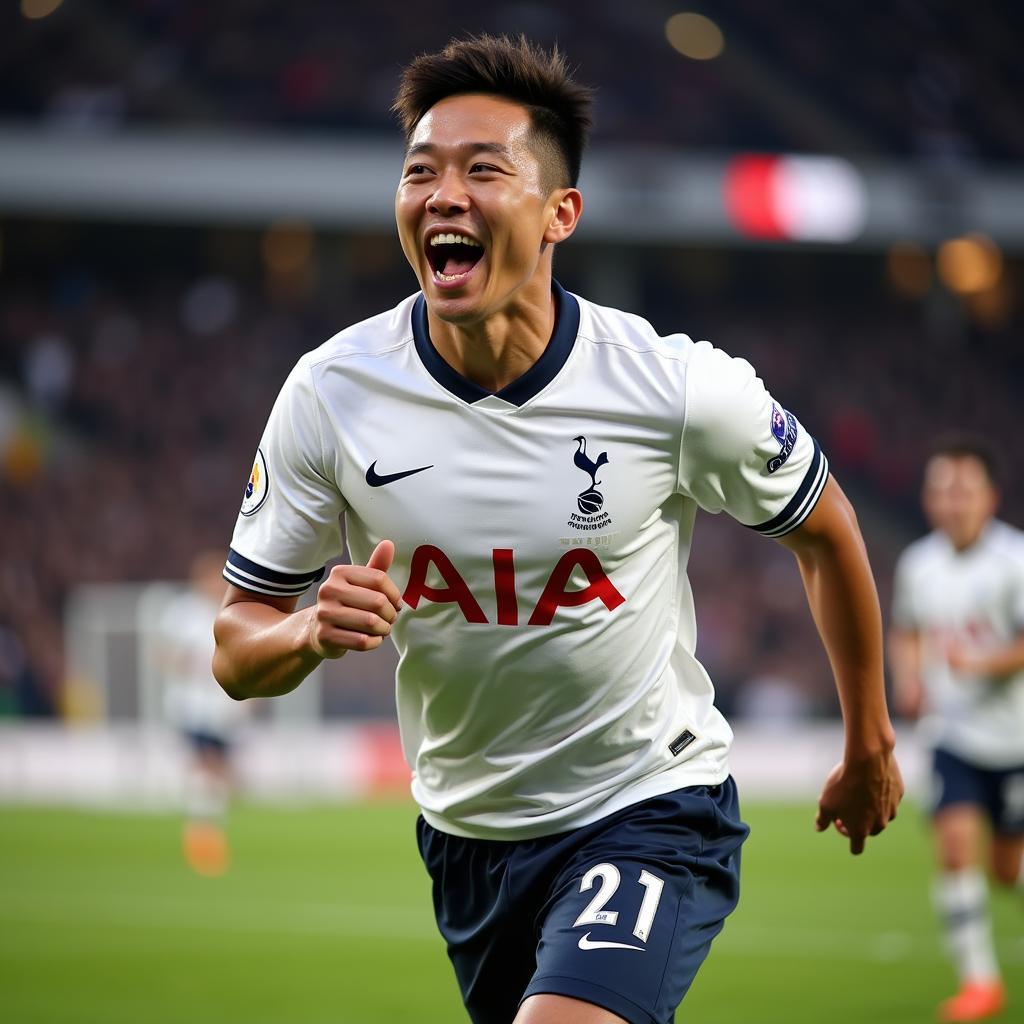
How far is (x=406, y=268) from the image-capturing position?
1189 inches

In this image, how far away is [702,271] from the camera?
102ft

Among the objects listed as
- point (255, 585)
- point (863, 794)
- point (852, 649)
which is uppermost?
point (255, 585)

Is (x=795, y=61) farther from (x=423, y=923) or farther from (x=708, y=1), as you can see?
(x=423, y=923)

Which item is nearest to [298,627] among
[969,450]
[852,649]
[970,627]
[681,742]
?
[681,742]

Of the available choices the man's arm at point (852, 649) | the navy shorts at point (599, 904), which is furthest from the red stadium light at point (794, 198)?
the navy shorts at point (599, 904)

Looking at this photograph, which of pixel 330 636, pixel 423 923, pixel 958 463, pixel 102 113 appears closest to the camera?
pixel 330 636

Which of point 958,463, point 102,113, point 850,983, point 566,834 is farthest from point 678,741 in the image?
point 102,113

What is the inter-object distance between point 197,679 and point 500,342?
12539 mm

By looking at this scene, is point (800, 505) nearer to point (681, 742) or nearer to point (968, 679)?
point (681, 742)

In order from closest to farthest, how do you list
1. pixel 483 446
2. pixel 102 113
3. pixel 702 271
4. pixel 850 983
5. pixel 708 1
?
pixel 483 446
pixel 850 983
pixel 102 113
pixel 708 1
pixel 702 271

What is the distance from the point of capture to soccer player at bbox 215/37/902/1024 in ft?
11.9

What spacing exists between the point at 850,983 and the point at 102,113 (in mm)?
20726

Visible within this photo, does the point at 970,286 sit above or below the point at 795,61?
below

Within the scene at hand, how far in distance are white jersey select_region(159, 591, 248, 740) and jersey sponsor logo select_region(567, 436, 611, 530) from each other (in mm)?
12056
